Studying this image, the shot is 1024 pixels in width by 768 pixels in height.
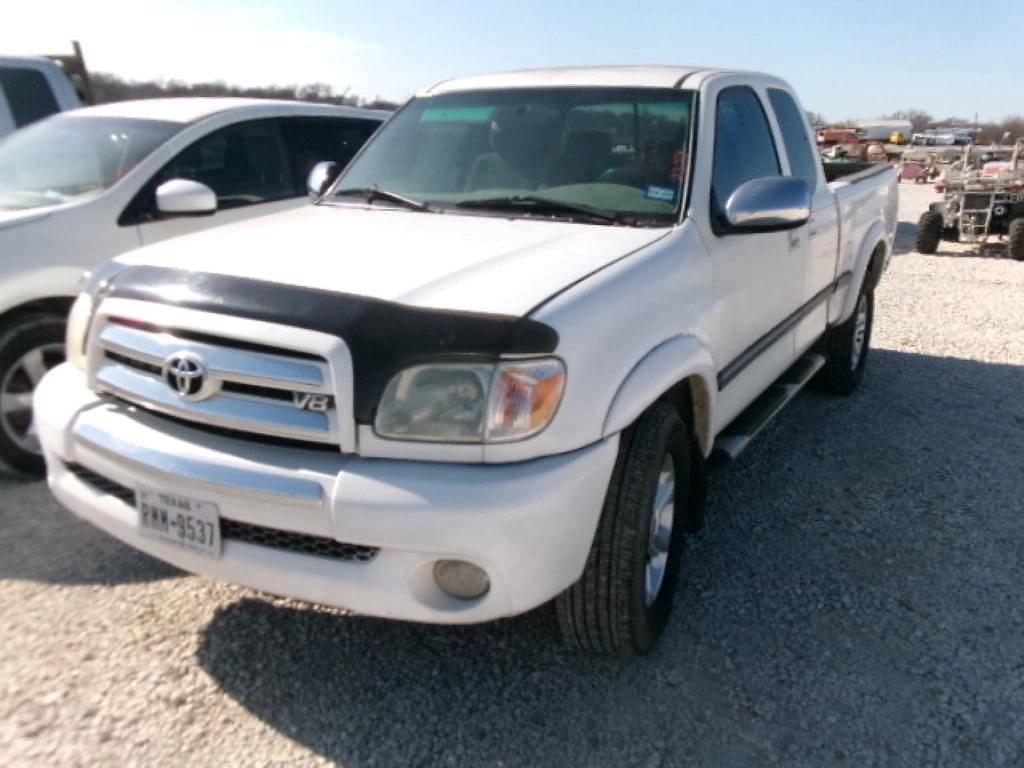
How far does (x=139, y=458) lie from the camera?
2.35 meters

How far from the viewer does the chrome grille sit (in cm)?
221

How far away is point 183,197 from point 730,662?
3233 millimetres

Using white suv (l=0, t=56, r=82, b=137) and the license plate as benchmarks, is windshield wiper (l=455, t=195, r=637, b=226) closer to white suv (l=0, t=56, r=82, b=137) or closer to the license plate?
the license plate

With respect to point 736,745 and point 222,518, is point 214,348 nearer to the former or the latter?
point 222,518

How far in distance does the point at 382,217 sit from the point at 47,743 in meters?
2.00

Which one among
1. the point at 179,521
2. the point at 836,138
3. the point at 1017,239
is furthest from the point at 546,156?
the point at 836,138

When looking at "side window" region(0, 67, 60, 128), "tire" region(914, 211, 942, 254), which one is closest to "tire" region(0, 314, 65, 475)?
"side window" region(0, 67, 60, 128)

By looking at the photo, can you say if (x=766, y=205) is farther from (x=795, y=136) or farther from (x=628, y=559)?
(x=795, y=136)

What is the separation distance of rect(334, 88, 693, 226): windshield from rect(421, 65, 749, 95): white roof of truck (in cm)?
5

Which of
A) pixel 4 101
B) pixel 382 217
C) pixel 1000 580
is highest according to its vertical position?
pixel 4 101

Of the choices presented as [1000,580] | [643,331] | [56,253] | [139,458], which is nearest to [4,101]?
[56,253]

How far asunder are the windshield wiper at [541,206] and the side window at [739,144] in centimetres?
41

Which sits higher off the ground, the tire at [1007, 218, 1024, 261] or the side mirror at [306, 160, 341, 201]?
the side mirror at [306, 160, 341, 201]

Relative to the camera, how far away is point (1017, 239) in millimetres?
12109
